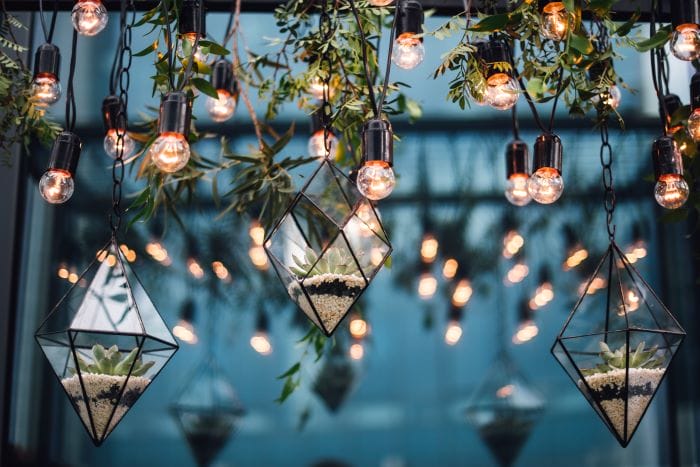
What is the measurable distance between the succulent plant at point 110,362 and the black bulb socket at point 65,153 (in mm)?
482

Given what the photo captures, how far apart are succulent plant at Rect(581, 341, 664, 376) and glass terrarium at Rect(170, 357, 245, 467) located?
266cm

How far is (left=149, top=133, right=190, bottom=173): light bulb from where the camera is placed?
5.18 ft

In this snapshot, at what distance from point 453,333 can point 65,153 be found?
8.73ft

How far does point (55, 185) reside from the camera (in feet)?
6.18

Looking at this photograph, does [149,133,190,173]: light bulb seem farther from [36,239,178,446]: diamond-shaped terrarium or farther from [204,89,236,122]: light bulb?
[204,89,236,122]: light bulb

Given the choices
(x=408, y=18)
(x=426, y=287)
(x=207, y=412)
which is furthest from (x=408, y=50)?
(x=207, y=412)

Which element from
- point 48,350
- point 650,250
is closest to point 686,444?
point 650,250

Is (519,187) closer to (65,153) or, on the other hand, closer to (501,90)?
(501,90)

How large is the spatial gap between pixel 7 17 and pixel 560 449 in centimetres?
310

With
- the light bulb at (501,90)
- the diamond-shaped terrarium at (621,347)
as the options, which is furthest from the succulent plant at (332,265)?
the light bulb at (501,90)

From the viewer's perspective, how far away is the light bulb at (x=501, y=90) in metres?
1.94

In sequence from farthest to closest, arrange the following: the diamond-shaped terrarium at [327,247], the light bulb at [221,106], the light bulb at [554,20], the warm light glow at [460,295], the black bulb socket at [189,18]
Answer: the warm light glow at [460,295]
the light bulb at [221,106]
the black bulb socket at [189,18]
the light bulb at [554,20]
the diamond-shaped terrarium at [327,247]

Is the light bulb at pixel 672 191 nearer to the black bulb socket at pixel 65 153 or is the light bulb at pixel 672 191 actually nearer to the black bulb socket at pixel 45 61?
the black bulb socket at pixel 65 153

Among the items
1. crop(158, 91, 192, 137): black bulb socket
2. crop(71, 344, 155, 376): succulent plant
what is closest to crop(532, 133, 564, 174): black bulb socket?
crop(158, 91, 192, 137): black bulb socket
